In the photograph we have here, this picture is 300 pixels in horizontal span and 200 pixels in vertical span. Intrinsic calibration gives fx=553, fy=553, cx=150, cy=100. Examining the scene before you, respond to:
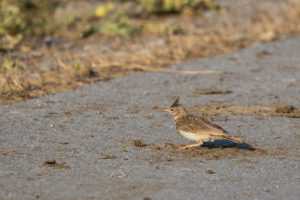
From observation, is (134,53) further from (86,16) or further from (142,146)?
(142,146)

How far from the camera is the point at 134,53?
1333 cm

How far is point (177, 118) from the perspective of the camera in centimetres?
758

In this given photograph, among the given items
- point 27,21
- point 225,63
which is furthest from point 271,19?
point 27,21

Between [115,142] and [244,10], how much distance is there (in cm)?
1259

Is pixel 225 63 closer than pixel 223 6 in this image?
Yes

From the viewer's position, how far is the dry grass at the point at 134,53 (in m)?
10.7

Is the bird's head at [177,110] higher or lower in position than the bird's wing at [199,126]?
higher

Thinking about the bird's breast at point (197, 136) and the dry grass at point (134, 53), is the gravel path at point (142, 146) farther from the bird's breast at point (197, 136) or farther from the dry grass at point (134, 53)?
the dry grass at point (134, 53)

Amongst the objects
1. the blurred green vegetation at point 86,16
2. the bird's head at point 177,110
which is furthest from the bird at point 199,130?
the blurred green vegetation at point 86,16

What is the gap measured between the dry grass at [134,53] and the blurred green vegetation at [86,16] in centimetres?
44

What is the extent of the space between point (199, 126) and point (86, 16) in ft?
35.4

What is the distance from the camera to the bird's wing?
7035mm

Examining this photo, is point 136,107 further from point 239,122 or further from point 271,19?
point 271,19

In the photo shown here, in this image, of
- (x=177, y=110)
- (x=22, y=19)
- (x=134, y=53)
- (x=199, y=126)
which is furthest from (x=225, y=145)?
(x=22, y=19)
